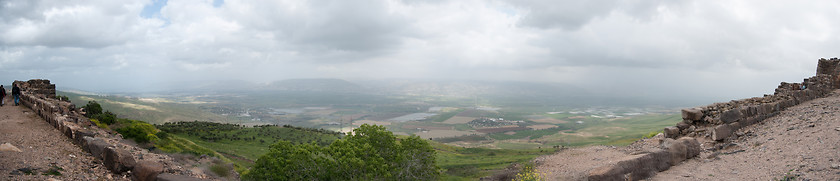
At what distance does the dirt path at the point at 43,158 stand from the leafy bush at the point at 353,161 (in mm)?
7345

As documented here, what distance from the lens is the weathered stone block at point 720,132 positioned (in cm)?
2112

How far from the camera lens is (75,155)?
46.3 feet

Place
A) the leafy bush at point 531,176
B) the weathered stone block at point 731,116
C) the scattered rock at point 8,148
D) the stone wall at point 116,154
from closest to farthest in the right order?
1. the stone wall at point 116,154
2. the scattered rock at point 8,148
3. the leafy bush at point 531,176
4. the weathered stone block at point 731,116

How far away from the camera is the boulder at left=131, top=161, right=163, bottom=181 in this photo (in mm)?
11938

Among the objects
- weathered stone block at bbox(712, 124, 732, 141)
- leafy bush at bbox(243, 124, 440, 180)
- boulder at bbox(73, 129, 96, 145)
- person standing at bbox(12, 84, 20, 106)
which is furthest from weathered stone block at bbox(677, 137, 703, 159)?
person standing at bbox(12, 84, 20, 106)

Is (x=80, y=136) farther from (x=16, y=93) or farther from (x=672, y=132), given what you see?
(x=672, y=132)

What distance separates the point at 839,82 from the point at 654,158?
27.8 metres

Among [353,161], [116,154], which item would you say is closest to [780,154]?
[353,161]

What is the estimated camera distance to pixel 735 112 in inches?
890

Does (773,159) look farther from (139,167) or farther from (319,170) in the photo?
(139,167)

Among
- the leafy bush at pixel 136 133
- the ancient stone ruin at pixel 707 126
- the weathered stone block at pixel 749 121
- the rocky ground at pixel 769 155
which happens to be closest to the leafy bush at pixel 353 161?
the rocky ground at pixel 769 155

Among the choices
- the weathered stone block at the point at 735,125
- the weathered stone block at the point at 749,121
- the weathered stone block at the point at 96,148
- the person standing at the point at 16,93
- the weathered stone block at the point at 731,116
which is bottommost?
the weathered stone block at the point at 96,148

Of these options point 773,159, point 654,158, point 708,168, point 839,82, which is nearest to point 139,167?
point 654,158

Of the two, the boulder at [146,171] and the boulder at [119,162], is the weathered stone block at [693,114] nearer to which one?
the boulder at [146,171]
